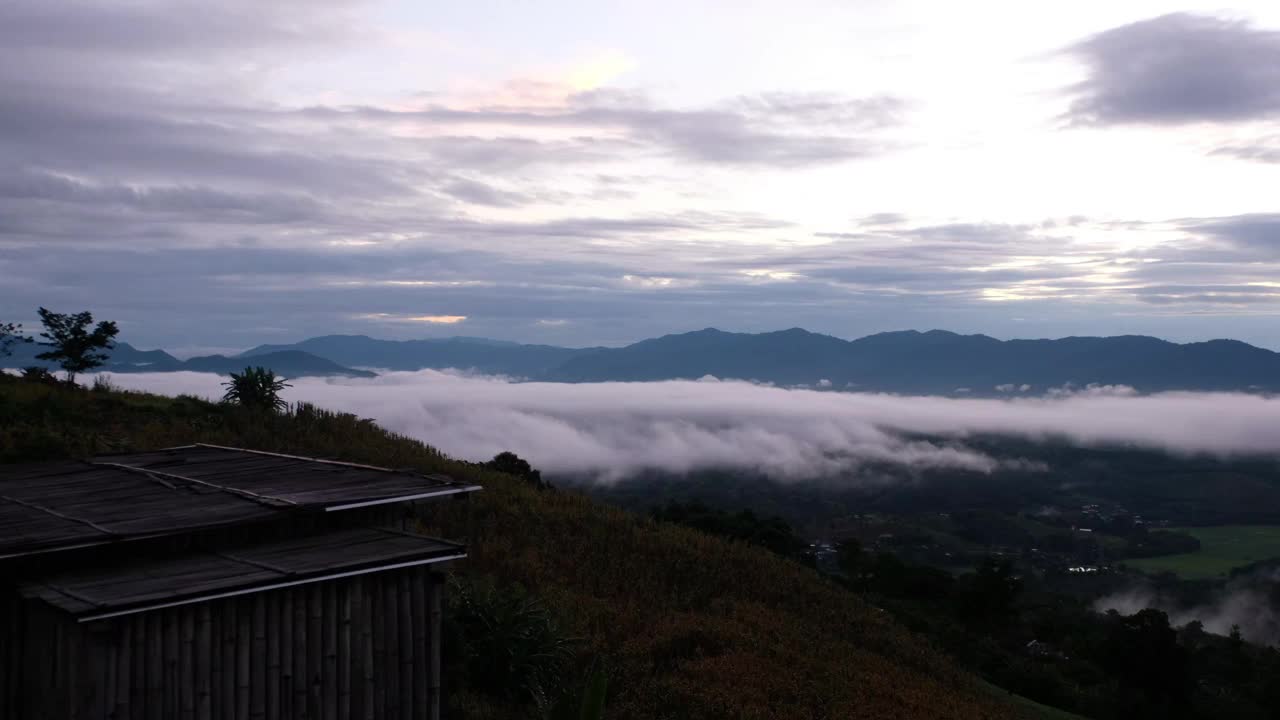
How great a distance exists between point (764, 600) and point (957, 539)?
11921cm

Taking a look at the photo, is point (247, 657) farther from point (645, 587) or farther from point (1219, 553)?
point (1219, 553)

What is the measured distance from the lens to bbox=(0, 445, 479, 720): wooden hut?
8.58m

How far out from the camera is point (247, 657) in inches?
359

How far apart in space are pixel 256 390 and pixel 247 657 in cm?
2197

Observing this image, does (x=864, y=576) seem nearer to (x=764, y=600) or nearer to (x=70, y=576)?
(x=764, y=600)

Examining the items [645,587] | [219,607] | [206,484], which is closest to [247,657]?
[219,607]

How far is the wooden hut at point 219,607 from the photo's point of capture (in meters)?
8.58

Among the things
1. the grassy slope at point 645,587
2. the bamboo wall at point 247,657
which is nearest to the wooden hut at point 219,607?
the bamboo wall at point 247,657

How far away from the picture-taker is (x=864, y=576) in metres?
40.2

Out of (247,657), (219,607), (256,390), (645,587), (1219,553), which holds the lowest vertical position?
(1219,553)

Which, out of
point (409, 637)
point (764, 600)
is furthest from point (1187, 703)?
point (409, 637)

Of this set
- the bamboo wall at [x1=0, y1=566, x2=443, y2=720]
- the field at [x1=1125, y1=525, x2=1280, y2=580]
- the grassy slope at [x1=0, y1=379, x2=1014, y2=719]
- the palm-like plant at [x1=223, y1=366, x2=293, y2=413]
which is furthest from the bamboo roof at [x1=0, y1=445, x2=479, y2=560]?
the field at [x1=1125, y1=525, x2=1280, y2=580]

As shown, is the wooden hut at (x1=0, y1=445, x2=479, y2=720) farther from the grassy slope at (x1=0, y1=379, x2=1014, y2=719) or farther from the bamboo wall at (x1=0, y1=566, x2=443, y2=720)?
the grassy slope at (x1=0, y1=379, x2=1014, y2=719)

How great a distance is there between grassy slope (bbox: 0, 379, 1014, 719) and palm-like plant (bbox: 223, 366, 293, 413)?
105 cm
